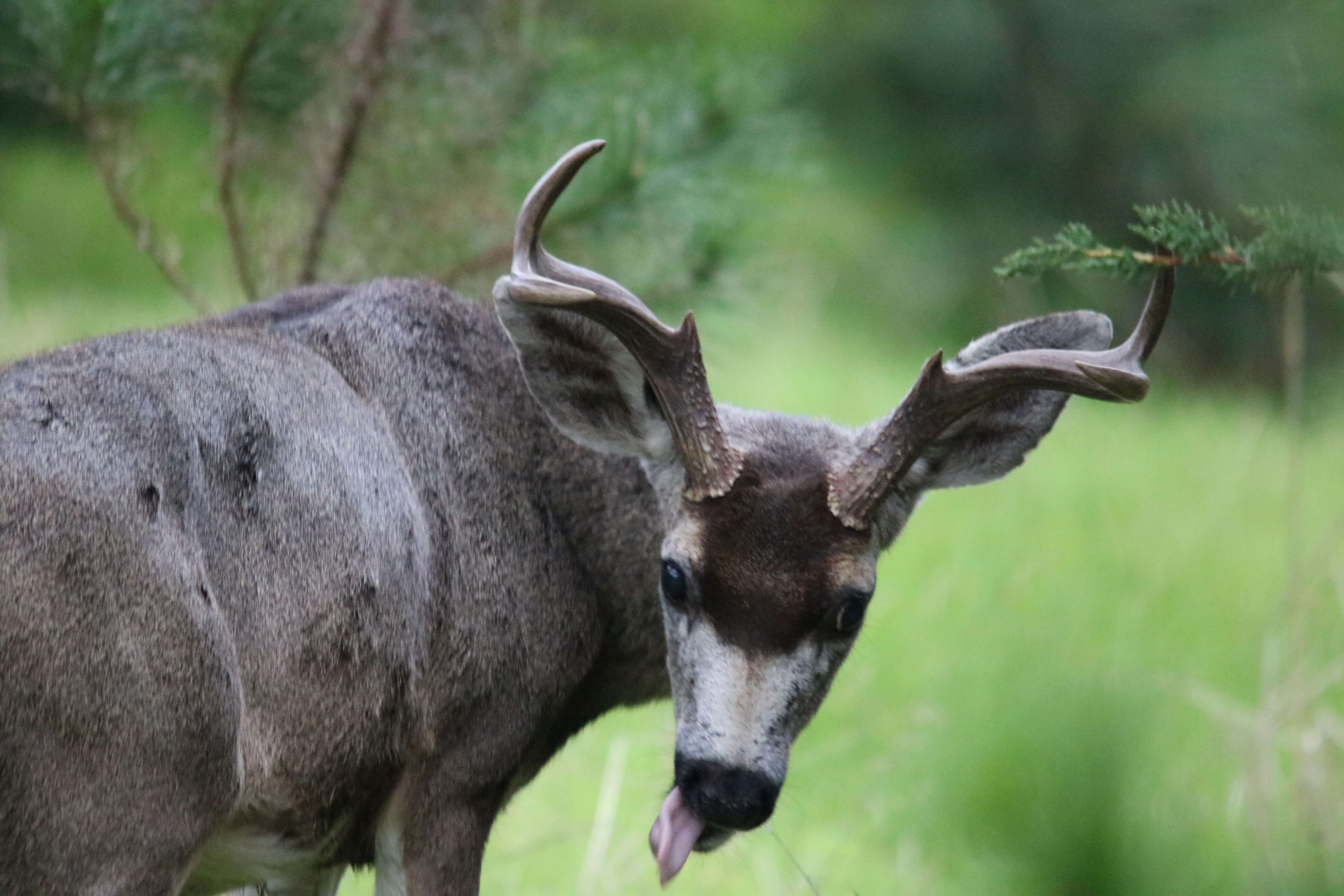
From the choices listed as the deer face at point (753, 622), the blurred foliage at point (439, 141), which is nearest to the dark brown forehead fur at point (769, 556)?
the deer face at point (753, 622)

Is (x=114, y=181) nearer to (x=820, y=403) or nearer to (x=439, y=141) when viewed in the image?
(x=439, y=141)

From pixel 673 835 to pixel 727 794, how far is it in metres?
0.18

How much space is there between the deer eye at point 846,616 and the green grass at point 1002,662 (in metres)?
0.38

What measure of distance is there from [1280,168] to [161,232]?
18.4ft

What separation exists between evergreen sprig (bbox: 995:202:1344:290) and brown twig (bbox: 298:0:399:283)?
3467 millimetres

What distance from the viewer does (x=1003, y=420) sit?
4594 millimetres

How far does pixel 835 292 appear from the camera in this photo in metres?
16.9


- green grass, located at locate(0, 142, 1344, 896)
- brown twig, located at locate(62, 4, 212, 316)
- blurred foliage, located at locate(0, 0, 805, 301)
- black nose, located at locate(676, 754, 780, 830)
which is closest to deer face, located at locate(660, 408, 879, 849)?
black nose, located at locate(676, 754, 780, 830)

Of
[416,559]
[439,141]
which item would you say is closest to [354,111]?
[439,141]

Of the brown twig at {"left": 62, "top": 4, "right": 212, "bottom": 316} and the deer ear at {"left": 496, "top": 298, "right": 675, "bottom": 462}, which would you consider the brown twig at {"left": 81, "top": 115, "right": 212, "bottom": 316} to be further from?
the deer ear at {"left": 496, "top": 298, "right": 675, "bottom": 462}

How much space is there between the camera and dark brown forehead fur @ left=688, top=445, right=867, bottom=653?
3.99 m

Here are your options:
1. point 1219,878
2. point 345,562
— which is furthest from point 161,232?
point 1219,878

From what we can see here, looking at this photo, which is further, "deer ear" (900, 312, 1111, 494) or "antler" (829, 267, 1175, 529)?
"deer ear" (900, 312, 1111, 494)

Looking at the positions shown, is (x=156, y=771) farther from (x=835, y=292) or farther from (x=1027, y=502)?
(x=835, y=292)
